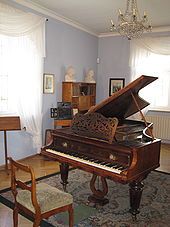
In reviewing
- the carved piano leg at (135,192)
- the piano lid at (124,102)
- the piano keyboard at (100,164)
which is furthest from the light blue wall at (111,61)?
the carved piano leg at (135,192)

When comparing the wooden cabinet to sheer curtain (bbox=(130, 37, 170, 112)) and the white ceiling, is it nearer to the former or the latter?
sheer curtain (bbox=(130, 37, 170, 112))

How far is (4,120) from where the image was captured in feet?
12.8

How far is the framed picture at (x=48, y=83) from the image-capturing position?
4.96m

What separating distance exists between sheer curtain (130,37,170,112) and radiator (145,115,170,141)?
0.28 m

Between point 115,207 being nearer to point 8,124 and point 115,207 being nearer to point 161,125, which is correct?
point 8,124

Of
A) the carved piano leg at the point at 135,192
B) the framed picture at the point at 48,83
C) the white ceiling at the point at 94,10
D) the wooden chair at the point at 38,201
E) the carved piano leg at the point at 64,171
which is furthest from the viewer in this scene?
the framed picture at the point at 48,83

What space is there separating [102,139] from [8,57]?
8.03ft

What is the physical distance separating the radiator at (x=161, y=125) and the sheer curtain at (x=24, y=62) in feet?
9.89

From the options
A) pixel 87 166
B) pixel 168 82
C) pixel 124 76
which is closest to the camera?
pixel 87 166

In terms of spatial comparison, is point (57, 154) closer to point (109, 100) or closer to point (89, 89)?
point (109, 100)

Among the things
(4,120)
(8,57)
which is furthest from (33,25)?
(4,120)

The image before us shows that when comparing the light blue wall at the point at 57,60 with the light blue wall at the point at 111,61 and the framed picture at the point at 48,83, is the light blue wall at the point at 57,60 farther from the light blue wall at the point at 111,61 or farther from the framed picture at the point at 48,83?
the light blue wall at the point at 111,61

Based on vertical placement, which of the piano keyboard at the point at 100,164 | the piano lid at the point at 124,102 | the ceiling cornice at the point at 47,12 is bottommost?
the piano keyboard at the point at 100,164

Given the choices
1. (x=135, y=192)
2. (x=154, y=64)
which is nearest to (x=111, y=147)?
(x=135, y=192)
